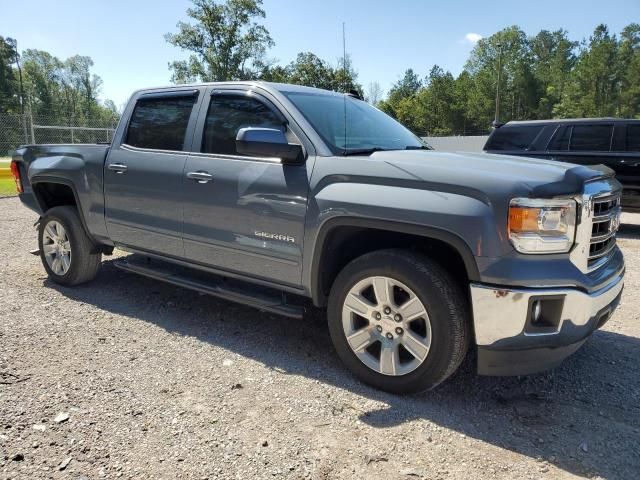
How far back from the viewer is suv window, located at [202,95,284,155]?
372 cm

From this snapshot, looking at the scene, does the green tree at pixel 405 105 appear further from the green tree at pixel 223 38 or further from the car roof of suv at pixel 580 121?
the car roof of suv at pixel 580 121

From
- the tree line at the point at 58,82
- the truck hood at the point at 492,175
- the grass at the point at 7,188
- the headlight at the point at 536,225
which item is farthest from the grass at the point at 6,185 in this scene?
the tree line at the point at 58,82

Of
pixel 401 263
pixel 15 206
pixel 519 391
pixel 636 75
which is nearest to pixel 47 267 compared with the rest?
pixel 401 263

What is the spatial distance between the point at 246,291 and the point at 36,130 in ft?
67.8

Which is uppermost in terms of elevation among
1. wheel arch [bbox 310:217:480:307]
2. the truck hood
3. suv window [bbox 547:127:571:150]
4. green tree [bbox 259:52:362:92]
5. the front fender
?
green tree [bbox 259:52:362:92]

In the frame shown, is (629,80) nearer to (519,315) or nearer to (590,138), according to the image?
(590,138)

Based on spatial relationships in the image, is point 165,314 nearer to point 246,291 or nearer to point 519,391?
point 246,291

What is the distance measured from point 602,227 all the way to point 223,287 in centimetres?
262

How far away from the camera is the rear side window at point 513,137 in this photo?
9.03 metres

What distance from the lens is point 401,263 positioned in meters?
2.94

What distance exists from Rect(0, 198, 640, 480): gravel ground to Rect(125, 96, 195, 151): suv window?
60.8 inches

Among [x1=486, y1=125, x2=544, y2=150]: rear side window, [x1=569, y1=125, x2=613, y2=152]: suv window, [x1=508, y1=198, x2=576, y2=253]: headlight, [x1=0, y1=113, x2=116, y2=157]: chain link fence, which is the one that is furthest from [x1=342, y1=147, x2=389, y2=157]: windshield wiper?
[x1=0, y1=113, x2=116, y2=157]: chain link fence

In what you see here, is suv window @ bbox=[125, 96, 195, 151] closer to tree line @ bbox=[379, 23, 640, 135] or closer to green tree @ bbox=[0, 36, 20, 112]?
tree line @ bbox=[379, 23, 640, 135]

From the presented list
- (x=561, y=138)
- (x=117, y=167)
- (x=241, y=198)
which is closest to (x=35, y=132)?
(x=117, y=167)
